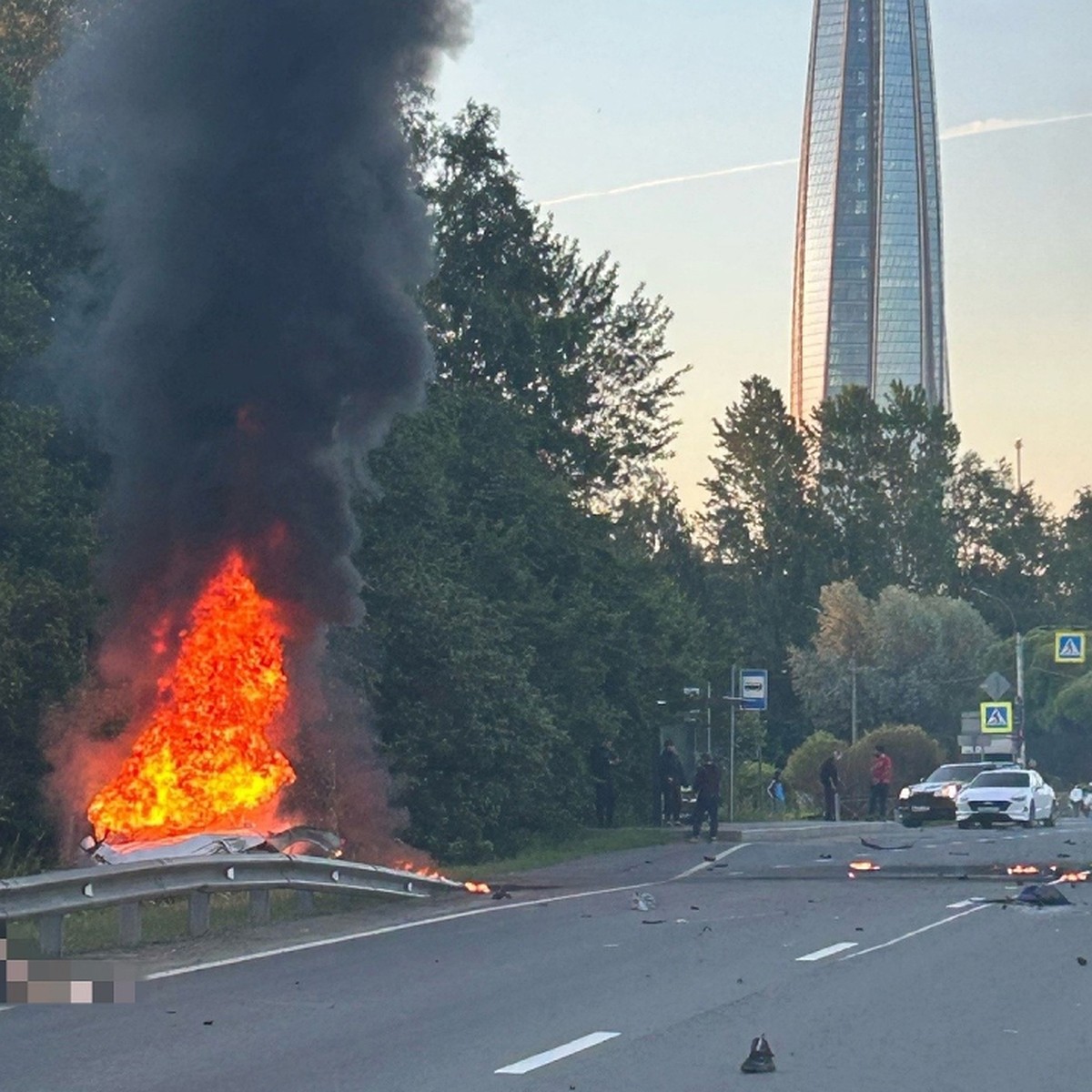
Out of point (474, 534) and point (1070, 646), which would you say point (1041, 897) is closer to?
point (474, 534)

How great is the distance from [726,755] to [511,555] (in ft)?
61.1

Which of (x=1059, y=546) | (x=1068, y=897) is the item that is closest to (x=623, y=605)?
(x=1068, y=897)

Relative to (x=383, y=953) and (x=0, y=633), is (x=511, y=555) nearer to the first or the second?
(x=0, y=633)

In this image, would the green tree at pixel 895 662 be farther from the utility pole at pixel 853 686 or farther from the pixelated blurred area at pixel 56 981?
the pixelated blurred area at pixel 56 981

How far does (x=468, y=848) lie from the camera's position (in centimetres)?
3094

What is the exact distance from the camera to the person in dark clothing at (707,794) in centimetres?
3541

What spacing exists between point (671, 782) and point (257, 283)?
18.6m

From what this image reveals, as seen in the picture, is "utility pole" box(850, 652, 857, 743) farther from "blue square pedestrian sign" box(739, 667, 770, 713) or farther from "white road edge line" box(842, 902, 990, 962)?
"white road edge line" box(842, 902, 990, 962)

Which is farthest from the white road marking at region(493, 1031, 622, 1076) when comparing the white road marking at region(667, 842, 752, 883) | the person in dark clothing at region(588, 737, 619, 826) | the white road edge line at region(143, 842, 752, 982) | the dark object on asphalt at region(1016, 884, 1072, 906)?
the person in dark clothing at region(588, 737, 619, 826)

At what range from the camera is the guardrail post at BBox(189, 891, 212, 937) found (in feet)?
51.5

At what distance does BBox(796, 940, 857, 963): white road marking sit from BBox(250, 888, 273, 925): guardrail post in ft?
15.8

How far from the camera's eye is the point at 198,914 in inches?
623

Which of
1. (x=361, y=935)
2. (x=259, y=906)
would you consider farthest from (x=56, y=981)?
(x=259, y=906)


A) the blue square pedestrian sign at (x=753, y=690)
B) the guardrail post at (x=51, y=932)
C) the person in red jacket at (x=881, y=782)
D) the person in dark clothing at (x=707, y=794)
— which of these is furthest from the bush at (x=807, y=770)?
the guardrail post at (x=51, y=932)
